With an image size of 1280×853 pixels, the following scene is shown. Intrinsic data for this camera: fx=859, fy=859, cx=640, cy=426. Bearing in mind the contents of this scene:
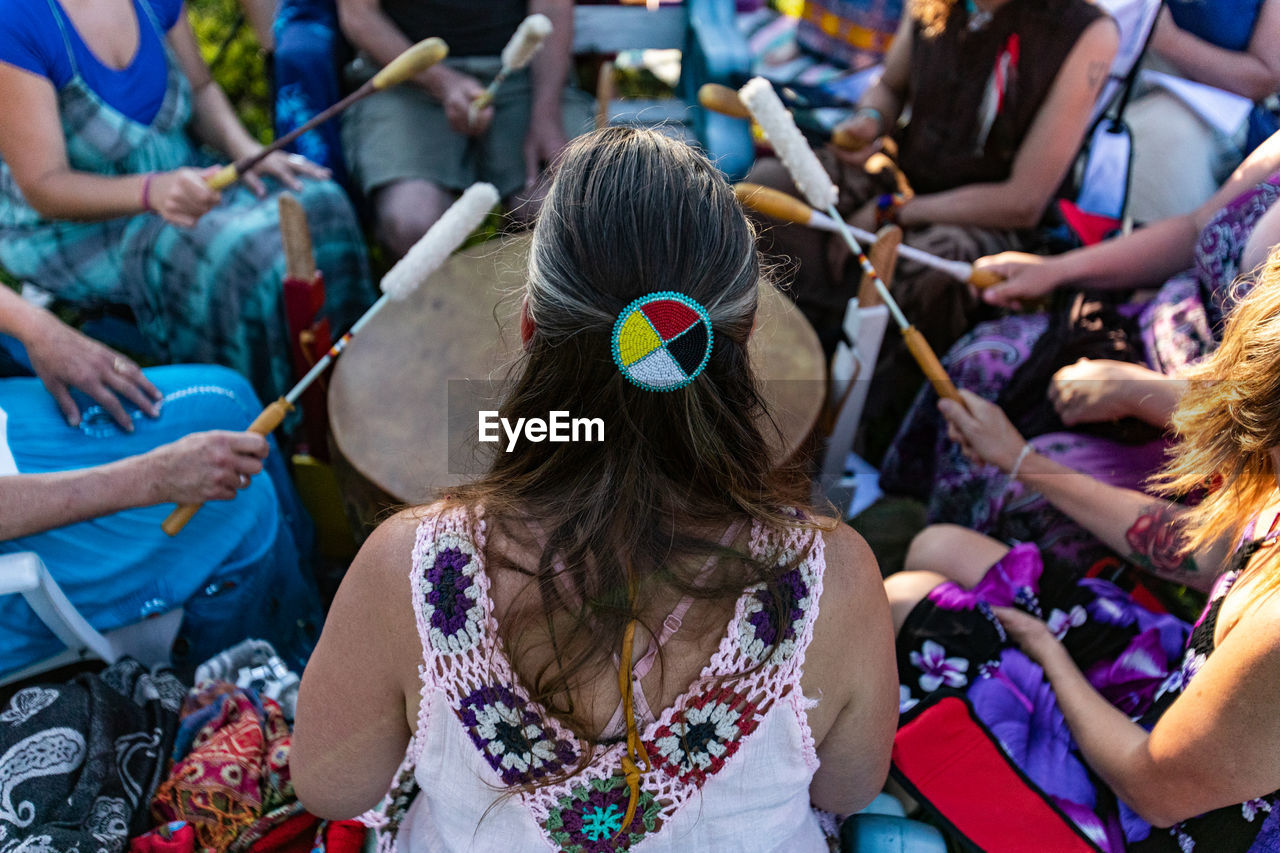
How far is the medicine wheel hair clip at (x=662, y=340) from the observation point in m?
0.85

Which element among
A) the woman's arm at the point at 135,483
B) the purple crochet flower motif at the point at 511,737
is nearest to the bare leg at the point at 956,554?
the purple crochet flower motif at the point at 511,737

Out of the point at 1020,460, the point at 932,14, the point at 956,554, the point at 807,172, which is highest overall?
the point at 932,14

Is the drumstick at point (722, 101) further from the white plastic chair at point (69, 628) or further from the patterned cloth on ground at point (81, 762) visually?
the patterned cloth on ground at point (81, 762)

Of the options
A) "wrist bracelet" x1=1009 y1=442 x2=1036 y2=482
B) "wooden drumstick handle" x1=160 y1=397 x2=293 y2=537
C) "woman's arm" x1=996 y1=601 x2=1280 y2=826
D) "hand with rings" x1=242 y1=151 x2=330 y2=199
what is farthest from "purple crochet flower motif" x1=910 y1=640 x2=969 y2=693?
"hand with rings" x1=242 y1=151 x2=330 y2=199

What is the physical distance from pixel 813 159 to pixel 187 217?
1545 mm

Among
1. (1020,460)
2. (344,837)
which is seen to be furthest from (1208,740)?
(344,837)

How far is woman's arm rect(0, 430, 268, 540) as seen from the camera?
143 cm

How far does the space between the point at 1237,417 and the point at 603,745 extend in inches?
38.3

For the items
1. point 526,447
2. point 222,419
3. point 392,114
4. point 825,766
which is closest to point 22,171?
point 222,419

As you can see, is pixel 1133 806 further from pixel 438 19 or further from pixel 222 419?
pixel 438 19

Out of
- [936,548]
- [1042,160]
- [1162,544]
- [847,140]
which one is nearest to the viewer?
[1162,544]

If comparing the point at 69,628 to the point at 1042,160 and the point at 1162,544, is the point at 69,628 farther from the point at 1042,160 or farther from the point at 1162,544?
the point at 1042,160

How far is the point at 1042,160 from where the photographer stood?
2.40m

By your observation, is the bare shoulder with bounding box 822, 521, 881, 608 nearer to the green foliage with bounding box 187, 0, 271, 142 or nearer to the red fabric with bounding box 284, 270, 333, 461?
the red fabric with bounding box 284, 270, 333, 461
